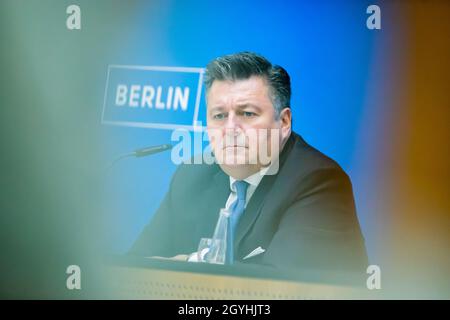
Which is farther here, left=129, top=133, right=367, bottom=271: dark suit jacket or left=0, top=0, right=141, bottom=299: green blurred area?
left=0, top=0, right=141, bottom=299: green blurred area

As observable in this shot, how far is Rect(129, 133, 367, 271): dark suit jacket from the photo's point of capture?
8.85 feet

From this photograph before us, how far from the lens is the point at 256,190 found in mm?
2771

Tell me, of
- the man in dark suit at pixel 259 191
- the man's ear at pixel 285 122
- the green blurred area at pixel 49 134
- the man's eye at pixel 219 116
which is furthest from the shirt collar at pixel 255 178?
the green blurred area at pixel 49 134

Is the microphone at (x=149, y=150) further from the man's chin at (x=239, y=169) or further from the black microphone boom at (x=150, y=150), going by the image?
the man's chin at (x=239, y=169)

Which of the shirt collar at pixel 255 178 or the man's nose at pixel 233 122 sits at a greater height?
the man's nose at pixel 233 122

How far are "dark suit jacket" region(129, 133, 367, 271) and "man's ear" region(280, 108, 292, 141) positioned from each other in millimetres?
29

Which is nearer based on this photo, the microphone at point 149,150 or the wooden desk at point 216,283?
the wooden desk at point 216,283

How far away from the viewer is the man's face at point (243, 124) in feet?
9.02

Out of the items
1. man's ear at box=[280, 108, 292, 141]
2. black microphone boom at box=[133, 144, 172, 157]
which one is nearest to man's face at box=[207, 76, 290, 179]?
man's ear at box=[280, 108, 292, 141]

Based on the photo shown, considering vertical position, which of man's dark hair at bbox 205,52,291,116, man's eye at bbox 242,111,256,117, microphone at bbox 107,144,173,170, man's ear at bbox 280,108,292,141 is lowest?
microphone at bbox 107,144,173,170

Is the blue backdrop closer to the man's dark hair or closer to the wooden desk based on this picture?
the man's dark hair

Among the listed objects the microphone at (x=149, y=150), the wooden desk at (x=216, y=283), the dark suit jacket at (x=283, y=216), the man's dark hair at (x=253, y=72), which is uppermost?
the man's dark hair at (x=253, y=72)

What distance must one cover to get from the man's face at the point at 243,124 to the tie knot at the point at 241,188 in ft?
0.08
